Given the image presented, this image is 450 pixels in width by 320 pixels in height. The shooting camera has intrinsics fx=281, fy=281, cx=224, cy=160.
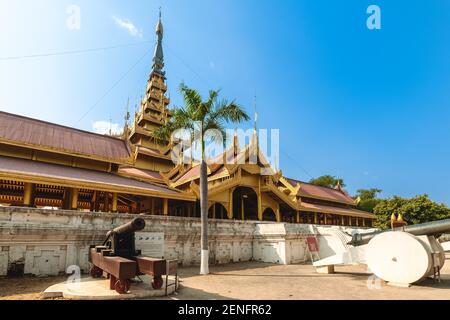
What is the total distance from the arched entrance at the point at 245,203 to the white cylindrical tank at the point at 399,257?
14.5 m

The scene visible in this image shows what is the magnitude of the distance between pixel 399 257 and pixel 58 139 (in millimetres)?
17898

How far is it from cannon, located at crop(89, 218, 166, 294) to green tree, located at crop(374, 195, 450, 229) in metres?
30.2

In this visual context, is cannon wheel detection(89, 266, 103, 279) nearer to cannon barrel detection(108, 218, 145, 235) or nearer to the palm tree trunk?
cannon barrel detection(108, 218, 145, 235)

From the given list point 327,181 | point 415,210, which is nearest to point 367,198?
point 327,181

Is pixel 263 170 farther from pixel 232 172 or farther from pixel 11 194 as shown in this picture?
pixel 11 194

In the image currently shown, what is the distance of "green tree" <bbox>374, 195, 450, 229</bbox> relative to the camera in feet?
92.3

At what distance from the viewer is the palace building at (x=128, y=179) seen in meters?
14.2

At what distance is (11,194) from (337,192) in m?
33.8

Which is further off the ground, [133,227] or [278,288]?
[133,227]

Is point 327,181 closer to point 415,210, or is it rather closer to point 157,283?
point 415,210

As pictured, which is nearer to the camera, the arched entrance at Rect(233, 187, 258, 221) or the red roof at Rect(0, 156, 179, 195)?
the red roof at Rect(0, 156, 179, 195)

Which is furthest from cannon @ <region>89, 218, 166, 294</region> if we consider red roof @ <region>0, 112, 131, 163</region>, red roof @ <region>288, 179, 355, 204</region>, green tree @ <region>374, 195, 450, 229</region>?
green tree @ <region>374, 195, 450, 229</region>

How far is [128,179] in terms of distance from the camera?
57.6ft
